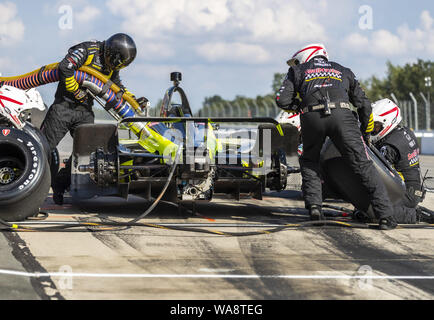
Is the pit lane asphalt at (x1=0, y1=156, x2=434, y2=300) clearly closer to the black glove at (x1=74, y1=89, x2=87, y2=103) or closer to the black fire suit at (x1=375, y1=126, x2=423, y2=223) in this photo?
the black fire suit at (x1=375, y1=126, x2=423, y2=223)

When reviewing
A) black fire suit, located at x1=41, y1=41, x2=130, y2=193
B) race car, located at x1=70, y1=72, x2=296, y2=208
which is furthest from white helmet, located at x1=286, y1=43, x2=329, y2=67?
black fire suit, located at x1=41, y1=41, x2=130, y2=193

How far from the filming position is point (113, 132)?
738 centimetres

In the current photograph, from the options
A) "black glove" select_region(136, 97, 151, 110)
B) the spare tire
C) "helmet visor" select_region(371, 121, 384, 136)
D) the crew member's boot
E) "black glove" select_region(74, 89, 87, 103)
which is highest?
"black glove" select_region(74, 89, 87, 103)

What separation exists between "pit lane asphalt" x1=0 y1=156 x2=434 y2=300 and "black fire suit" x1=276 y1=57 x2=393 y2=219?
1.57ft

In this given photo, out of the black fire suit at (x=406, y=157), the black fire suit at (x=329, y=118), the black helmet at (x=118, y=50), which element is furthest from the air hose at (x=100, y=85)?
the black fire suit at (x=406, y=157)

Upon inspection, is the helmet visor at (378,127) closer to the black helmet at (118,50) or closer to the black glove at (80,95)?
the black helmet at (118,50)

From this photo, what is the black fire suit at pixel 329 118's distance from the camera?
6781 mm

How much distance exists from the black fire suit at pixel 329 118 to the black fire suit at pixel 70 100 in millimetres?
2678

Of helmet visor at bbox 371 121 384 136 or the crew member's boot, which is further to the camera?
helmet visor at bbox 371 121 384 136

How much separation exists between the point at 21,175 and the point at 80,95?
2.33 m

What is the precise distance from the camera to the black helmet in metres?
8.59

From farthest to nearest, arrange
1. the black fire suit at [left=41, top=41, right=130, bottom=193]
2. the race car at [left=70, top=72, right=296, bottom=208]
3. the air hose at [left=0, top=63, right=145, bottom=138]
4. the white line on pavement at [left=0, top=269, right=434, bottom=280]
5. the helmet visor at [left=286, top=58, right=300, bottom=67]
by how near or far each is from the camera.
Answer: the air hose at [left=0, top=63, right=145, bottom=138] → the black fire suit at [left=41, top=41, right=130, bottom=193] → the helmet visor at [left=286, top=58, right=300, bottom=67] → the race car at [left=70, top=72, right=296, bottom=208] → the white line on pavement at [left=0, top=269, right=434, bottom=280]

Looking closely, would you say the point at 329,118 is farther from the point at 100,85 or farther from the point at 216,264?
the point at 100,85

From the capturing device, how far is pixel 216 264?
4.95 m
